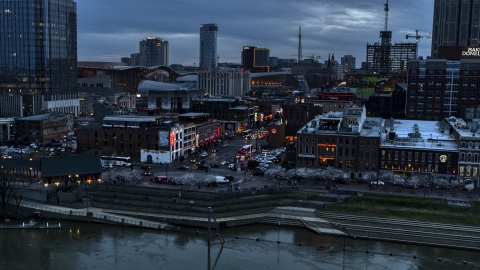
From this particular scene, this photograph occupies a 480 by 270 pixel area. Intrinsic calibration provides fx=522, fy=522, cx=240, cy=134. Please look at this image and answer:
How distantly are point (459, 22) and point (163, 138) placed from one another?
3242 inches

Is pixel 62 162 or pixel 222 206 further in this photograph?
pixel 62 162

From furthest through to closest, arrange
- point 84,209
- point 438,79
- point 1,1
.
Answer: point 1,1
point 438,79
point 84,209

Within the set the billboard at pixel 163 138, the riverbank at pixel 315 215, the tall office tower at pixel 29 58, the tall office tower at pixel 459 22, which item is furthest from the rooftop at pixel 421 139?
the tall office tower at pixel 459 22

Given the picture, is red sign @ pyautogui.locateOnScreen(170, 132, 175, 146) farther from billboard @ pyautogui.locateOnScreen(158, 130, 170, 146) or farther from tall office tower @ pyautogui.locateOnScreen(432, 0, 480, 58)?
tall office tower @ pyautogui.locateOnScreen(432, 0, 480, 58)

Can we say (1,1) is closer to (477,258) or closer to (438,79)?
(438,79)

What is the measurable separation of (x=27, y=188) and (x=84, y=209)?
20.4 ft

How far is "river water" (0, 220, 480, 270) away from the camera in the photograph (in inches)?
1250

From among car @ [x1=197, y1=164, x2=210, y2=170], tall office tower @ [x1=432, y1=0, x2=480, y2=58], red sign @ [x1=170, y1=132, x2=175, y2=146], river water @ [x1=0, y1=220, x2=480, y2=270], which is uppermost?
tall office tower @ [x1=432, y1=0, x2=480, y2=58]

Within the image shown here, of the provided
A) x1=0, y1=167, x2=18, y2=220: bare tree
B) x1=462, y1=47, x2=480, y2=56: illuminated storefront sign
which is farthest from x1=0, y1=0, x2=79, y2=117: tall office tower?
x1=462, y1=47, x2=480, y2=56: illuminated storefront sign

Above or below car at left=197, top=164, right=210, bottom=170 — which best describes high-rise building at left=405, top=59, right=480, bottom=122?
above

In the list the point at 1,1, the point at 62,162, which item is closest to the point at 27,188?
the point at 62,162

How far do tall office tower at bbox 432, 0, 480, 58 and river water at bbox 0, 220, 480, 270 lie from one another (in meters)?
86.8

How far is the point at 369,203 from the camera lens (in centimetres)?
4144

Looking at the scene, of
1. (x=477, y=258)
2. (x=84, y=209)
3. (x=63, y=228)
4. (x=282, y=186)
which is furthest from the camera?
(x=282, y=186)
